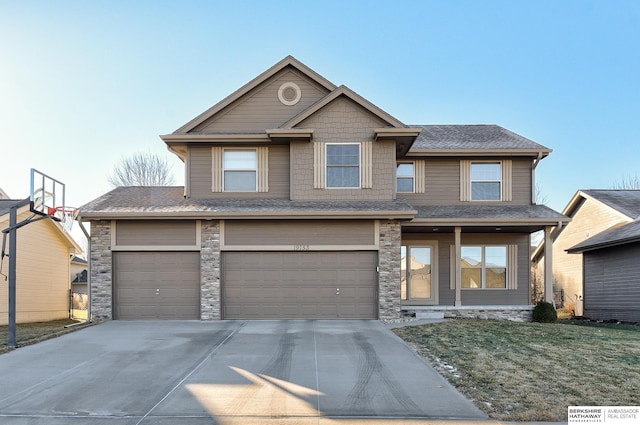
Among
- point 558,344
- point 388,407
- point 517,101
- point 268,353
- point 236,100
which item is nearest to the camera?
point 388,407

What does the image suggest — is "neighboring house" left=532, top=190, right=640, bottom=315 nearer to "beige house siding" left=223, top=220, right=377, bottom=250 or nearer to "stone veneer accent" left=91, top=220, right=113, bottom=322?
"beige house siding" left=223, top=220, right=377, bottom=250

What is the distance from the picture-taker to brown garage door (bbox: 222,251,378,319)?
1364 centimetres

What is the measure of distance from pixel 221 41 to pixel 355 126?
25.2ft

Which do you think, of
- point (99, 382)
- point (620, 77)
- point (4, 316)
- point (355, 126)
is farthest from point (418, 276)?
point (620, 77)

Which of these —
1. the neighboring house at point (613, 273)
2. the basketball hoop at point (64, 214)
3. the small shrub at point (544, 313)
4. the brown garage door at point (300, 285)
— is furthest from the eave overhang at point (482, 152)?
the basketball hoop at point (64, 214)

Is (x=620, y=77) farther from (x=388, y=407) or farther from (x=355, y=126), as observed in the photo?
(x=388, y=407)

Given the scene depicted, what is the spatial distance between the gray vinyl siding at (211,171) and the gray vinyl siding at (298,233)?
1349 mm

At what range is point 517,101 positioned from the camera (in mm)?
27703

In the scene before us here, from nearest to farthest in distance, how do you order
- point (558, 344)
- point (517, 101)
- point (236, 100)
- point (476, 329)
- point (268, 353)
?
point (268, 353) → point (558, 344) → point (476, 329) → point (236, 100) → point (517, 101)

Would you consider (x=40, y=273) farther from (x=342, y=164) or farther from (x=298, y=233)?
(x=342, y=164)

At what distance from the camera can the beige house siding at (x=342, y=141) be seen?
14.3m

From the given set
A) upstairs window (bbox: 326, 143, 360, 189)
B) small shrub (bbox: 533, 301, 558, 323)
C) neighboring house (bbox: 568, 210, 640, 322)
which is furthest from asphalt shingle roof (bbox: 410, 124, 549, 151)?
small shrub (bbox: 533, 301, 558, 323)

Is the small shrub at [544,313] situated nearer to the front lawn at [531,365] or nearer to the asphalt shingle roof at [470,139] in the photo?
the front lawn at [531,365]

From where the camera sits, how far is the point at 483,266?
1633cm
